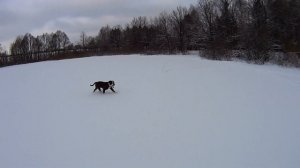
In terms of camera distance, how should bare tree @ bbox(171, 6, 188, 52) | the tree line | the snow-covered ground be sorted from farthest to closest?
bare tree @ bbox(171, 6, 188, 52), the tree line, the snow-covered ground

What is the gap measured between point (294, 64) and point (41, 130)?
20.4 m

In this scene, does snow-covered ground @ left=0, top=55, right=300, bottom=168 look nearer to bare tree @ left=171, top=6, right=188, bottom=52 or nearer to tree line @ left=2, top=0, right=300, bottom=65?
tree line @ left=2, top=0, right=300, bottom=65

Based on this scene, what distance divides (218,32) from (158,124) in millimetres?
42600

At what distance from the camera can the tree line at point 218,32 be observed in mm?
26266

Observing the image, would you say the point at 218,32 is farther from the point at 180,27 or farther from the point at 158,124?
the point at 158,124

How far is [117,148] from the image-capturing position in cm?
669

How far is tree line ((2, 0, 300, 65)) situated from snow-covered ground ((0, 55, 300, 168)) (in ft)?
43.3

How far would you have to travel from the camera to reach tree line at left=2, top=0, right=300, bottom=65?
26266 mm

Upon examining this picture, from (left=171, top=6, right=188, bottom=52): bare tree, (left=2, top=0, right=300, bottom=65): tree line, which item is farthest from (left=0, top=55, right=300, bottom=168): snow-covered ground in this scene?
(left=171, top=6, right=188, bottom=52): bare tree

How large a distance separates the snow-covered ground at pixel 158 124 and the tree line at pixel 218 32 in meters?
13.2

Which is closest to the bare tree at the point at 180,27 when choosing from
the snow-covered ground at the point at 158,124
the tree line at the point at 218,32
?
the tree line at the point at 218,32

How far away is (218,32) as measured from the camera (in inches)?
1884

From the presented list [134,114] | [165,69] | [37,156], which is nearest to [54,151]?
[37,156]

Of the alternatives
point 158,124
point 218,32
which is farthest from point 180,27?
point 158,124
